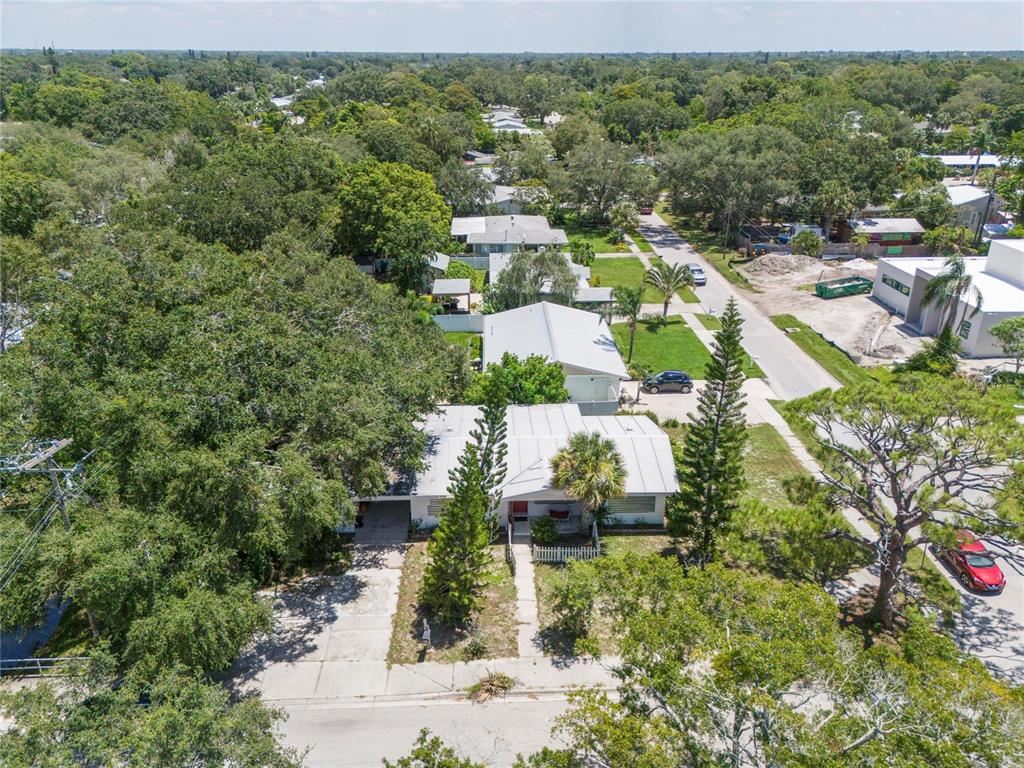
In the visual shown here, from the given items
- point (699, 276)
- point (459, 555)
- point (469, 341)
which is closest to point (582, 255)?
point (699, 276)

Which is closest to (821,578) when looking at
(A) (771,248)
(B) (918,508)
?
(B) (918,508)

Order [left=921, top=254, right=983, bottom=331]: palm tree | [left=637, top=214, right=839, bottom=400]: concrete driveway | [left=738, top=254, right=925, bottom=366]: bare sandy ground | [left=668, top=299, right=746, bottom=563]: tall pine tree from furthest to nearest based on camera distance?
[left=738, top=254, right=925, bottom=366]: bare sandy ground, [left=921, top=254, right=983, bottom=331]: palm tree, [left=637, top=214, right=839, bottom=400]: concrete driveway, [left=668, top=299, right=746, bottom=563]: tall pine tree

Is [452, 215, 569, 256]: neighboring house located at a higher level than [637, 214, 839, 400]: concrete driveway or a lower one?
higher

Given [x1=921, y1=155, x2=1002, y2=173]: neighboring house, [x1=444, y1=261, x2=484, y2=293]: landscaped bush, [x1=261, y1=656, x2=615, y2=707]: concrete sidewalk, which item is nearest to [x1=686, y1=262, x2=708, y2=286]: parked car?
[x1=444, y1=261, x2=484, y2=293]: landscaped bush

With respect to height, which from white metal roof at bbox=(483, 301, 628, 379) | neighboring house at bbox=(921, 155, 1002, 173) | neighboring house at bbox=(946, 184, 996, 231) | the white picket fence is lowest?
the white picket fence

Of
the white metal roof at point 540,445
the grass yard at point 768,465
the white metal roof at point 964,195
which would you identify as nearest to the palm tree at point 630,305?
the grass yard at point 768,465

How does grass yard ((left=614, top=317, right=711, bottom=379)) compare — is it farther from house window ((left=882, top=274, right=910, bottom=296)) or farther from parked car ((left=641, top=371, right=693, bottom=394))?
house window ((left=882, top=274, right=910, bottom=296))

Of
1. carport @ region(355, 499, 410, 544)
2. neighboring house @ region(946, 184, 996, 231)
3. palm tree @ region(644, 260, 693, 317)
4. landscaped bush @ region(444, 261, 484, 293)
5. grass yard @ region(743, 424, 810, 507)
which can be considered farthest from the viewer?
neighboring house @ region(946, 184, 996, 231)
